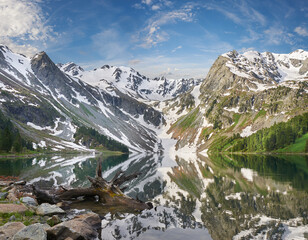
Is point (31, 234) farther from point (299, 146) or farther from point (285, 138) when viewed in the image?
point (285, 138)

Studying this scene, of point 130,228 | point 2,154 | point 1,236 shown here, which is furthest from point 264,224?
point 2,154

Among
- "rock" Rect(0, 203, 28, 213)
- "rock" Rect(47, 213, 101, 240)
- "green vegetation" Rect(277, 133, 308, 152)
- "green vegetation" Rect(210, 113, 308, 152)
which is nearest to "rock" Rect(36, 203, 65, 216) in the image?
"rock" Rect(0, 203, 28, 213)

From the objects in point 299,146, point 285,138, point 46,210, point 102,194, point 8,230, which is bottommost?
point 299,146

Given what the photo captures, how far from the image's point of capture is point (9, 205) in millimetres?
18875

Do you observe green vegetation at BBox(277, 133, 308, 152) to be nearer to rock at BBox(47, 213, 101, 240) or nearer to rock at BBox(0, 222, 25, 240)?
Answer: rock at BBox(47, 213, 101, 240)

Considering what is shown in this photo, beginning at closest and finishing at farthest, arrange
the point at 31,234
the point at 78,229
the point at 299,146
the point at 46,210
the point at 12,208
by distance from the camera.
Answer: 1. the point at 31,234
2. the point at 78,229
3. the point at 12,208
4. the point at 46,210
5. the point at 299,146

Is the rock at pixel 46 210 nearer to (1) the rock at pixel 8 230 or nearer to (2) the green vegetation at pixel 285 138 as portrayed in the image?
(1) the rock at pixel 8 230

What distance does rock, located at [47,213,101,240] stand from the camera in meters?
13.9

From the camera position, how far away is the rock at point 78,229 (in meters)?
13.9

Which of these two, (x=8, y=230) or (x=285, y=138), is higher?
(x=8, y=230)

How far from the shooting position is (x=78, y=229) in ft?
50.8

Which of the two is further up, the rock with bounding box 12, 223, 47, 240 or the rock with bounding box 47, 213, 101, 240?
the rock with bounding box 12, 223, 47, 240

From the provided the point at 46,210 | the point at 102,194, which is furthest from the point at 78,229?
the point at 102,194

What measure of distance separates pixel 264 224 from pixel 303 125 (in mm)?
190090
